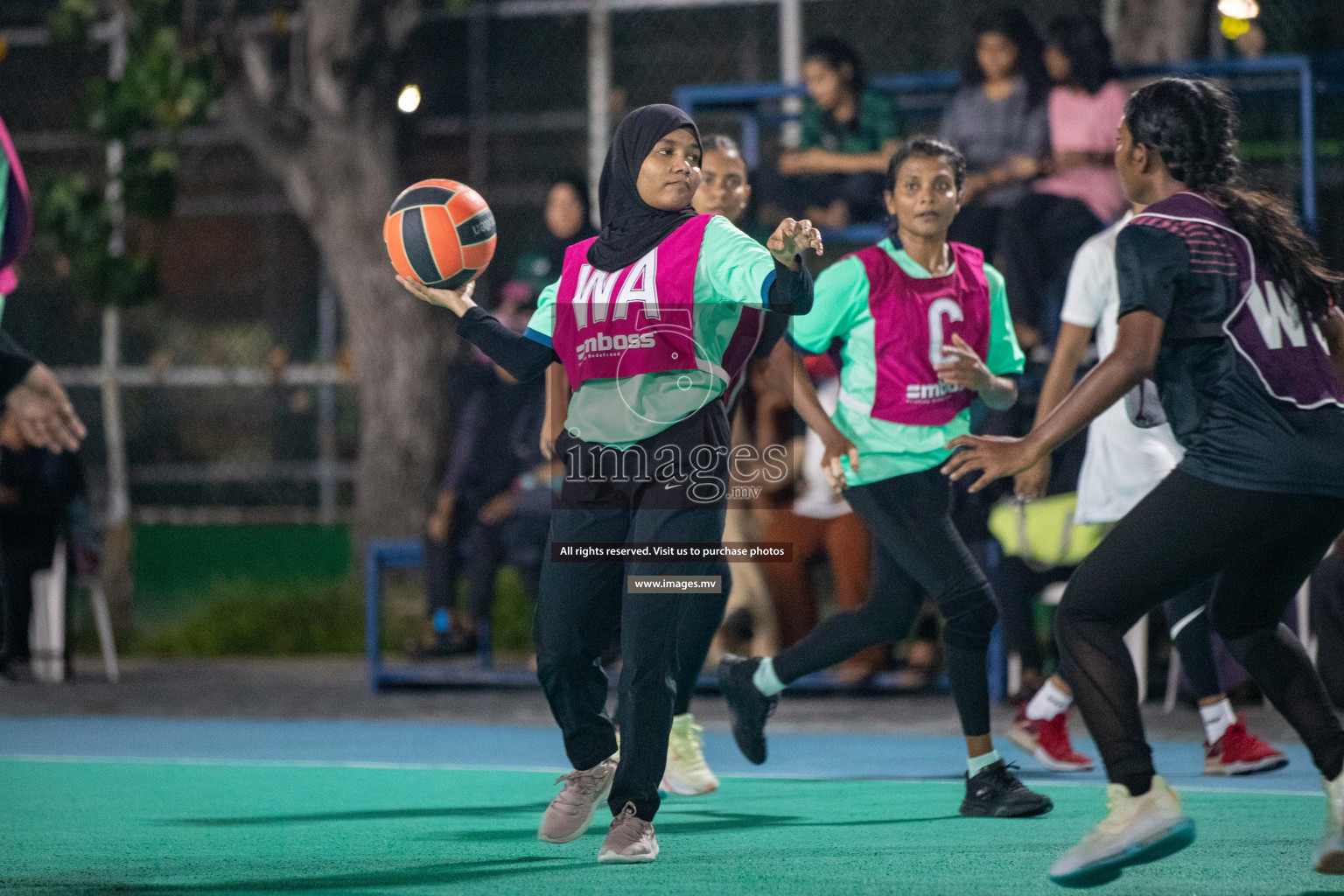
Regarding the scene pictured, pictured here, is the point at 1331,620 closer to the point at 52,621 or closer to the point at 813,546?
the point at 813,546

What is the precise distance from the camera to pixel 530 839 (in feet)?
17.1

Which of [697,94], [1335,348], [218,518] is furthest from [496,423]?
[1335,348]

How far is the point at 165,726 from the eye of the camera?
9.05 m

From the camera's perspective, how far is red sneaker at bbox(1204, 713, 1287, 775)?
643 centimetres

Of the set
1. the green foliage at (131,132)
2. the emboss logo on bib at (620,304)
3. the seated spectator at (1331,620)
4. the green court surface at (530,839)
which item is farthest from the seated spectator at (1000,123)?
the green foliage at (131,132)

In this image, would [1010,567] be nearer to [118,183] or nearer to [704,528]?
[704,528]

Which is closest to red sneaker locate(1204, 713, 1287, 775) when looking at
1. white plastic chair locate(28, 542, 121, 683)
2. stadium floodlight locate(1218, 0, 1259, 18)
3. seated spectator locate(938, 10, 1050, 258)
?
seated spectator locate(938, 10, 1050, 258)

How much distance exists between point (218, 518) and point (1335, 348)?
10.9m

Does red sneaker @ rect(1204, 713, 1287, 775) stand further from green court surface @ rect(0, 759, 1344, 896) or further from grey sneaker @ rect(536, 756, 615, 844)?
grey sneaker @ rect(536, 756, 615, 844)

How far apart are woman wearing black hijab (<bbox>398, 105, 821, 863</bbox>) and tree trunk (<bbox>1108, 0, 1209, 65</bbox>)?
290 inches

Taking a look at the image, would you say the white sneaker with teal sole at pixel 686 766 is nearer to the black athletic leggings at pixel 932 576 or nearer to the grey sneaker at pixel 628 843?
the black athletic leggings at pixel 932 576

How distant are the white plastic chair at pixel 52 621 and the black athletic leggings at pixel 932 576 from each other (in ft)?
23.1

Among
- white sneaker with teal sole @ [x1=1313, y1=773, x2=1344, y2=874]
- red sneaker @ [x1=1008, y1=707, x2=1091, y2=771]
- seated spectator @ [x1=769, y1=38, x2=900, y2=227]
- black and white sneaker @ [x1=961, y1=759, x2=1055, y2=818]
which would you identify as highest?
seated spectator @ [x1=769, y1=38, x2=900, y2=227]

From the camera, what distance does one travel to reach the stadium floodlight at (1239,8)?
10.3 meters
